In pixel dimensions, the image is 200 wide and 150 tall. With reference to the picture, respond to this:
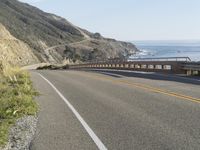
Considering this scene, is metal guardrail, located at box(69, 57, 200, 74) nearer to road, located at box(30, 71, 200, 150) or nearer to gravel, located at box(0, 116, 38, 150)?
road, located at box(30, 71, 200, 150)

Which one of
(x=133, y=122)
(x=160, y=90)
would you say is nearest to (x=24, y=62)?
(x=160, y=90)

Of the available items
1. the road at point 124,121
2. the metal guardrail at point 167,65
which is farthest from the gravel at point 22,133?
the metal guardrail at point 167,65

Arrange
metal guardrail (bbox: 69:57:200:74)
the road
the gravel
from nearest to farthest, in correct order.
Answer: the road → the gravel → metal guardrail (bbox: 69:57:200:74)

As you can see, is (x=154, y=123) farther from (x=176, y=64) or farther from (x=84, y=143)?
Answer: (x=176, y=64)

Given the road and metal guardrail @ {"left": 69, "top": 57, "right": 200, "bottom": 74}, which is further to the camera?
metal guardrail @ {"left": 69, "top": 57, "right": 200, "bottom": 74}

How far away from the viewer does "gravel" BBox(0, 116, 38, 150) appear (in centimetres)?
936

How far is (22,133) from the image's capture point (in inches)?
420

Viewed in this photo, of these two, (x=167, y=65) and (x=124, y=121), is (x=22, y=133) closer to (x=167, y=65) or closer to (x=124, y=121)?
(x=124, y=121)

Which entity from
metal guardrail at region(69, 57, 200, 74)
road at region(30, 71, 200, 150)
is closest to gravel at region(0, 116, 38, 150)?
road at region(30, 71, 200, 150)

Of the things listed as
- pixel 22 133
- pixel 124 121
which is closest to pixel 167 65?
pixel 124 121

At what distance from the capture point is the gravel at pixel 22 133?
30.7 ft

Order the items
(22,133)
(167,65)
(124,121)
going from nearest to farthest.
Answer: (22,133) < (124,121) < (167,65)

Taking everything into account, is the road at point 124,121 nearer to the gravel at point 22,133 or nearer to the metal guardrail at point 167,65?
the gravel at point 22,133

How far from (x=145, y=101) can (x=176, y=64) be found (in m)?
14.8
